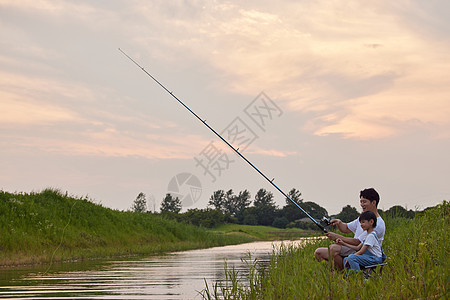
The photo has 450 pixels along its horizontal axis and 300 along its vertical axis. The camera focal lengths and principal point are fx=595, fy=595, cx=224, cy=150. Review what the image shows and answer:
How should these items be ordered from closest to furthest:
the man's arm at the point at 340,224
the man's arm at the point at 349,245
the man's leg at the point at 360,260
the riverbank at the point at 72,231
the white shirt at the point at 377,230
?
the man's leg at the point at 360,260 → the white shirt at the point at 377,230 → the man's arm at the point at 349,245 → the man's arm at the point at 340,224 → the riverbank at the point at 72,231

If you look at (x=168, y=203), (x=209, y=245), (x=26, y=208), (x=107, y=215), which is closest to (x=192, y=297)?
(x=26, y=208)

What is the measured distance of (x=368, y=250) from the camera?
28.4ft

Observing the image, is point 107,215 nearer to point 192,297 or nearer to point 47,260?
point 47,260

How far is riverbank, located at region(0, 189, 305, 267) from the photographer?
21641 millimetres

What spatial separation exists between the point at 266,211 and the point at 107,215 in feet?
220

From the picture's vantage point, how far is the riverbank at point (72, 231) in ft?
71.0

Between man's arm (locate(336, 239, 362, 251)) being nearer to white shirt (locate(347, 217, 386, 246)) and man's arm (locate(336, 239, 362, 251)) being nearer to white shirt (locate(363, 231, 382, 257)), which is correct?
white shirt (locate(347, 217, 386, 246))

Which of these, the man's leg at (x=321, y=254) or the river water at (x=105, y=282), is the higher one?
the man's leg at (x=321, y=254)

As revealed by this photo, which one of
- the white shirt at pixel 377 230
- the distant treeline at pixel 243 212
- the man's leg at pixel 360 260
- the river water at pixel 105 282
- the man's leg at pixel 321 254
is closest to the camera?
the man's leg at pixel 360 260

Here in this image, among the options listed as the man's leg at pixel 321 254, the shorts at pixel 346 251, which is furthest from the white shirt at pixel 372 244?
the man's leg at pixel 321 254

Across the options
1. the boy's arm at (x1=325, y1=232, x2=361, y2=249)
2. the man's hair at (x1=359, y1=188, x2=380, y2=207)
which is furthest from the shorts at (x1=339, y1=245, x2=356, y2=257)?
the man's hair at (x1=359, y1=188, x2=380, y2=207)

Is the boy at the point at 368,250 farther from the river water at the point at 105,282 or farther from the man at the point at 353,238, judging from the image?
the river water at the point at 105,282

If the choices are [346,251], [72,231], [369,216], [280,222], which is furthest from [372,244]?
[280,222]

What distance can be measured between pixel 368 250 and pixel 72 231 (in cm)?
2009
